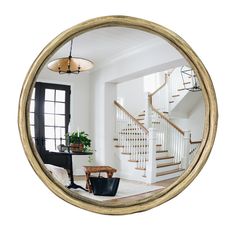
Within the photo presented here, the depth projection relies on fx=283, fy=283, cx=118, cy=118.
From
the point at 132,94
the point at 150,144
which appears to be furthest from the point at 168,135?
the point at 132,94

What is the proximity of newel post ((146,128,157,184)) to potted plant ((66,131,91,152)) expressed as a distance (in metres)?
0.21

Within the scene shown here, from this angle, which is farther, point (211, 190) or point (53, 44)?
point (211, 190)

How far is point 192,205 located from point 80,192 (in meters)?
0.44

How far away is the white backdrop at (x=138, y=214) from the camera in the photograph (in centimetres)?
96

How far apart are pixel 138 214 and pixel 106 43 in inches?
24.6

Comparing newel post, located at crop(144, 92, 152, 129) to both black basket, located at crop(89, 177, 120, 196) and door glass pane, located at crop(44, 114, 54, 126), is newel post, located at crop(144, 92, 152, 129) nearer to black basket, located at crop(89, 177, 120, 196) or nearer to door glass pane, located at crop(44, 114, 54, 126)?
black basket, located at crop(89, 177, 120, 196)

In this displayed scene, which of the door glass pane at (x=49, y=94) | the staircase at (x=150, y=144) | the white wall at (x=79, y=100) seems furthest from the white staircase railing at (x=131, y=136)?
the door glass pane at (x=49, y=94)

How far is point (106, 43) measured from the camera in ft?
3.20

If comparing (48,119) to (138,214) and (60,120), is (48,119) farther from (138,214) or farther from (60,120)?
(138,214)

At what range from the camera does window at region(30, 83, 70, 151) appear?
930 mm

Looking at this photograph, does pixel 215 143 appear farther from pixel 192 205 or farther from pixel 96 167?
pixel 96 167

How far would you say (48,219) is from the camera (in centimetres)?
99

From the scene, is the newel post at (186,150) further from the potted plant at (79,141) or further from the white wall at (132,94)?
the potted plant at (79,141)

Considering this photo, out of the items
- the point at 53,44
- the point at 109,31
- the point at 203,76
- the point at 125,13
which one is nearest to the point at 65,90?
the point at 53,44
